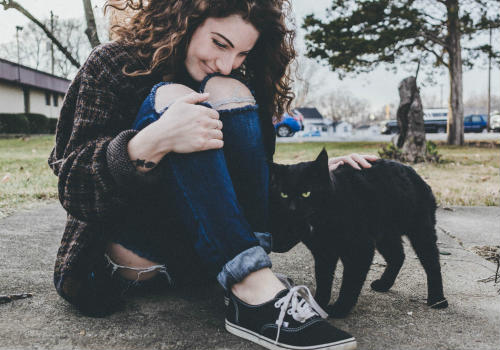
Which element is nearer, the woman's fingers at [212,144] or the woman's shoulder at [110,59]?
the woman's fingers at [212,144]

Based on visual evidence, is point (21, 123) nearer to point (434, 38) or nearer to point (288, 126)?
point (288, 126)

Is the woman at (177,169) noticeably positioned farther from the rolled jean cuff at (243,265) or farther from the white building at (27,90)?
the white building at (27,90)

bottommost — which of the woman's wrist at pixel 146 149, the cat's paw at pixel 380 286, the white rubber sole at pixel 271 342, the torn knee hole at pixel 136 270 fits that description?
the cat's paw at pixel 380 286

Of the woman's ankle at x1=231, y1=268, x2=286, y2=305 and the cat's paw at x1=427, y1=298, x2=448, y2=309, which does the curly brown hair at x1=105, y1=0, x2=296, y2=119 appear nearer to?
the woman's ankle at x1=231, y1=268, x2=286, y2=305

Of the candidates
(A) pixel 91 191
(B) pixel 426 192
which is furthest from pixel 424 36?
(A) pixel 91 191

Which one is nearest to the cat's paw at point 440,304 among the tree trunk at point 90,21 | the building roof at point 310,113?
the tree trunk at point 90,21

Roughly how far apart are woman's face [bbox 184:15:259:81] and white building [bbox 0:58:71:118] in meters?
23.8

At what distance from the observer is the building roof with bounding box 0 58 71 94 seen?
2142cm

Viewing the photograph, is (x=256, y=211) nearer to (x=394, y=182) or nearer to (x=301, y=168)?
(x=301, y=168)

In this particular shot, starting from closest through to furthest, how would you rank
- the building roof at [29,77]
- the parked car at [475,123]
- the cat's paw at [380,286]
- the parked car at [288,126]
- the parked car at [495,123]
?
the cat's paw at [380,286] < the parked car at [288,126] < the building roof at [29,77] < the parked car at [495,123] < the parked car at [475,123]

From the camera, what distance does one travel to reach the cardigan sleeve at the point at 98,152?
4.00 feet

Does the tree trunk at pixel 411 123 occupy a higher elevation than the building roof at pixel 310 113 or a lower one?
lower

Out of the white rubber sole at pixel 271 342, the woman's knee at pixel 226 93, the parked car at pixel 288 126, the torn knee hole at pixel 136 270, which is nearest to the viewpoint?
the white rubber sole at pixel 271 342

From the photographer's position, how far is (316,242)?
1.63 m
